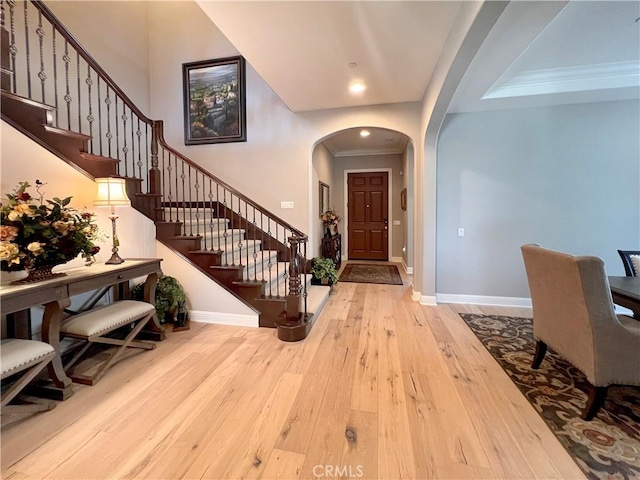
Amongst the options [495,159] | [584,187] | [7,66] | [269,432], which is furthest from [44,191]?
[584,187]

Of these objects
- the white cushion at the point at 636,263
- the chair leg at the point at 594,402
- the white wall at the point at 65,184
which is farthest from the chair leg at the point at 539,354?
the white wall at the point at 65,184

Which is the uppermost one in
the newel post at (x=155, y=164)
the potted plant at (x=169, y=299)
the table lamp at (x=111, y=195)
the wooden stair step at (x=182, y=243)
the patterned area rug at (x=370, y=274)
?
the newel post at (x=155, y=164)

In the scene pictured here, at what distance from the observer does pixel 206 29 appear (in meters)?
4.50

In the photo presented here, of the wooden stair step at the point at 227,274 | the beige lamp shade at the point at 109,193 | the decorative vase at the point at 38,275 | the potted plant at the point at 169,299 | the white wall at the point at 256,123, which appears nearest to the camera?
the decorative vase at the point at 38,275

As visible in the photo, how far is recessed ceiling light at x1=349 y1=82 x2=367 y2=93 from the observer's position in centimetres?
327

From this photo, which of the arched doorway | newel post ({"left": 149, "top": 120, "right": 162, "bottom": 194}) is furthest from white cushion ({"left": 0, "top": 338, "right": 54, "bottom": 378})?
the arched doorway

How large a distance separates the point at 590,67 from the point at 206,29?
5249 mm

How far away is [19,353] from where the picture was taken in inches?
63.1

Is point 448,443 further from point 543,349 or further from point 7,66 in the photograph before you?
point 7,66

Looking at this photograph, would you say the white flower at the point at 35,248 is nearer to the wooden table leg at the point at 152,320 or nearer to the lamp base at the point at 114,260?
the lamp base at the point at 114,260

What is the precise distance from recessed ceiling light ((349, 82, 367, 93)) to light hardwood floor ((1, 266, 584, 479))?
291cm

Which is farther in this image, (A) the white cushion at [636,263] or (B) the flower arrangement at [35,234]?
(A) the white cushion at [636,263]

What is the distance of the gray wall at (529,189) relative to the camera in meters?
3.40

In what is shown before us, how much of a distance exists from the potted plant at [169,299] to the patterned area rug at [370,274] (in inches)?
116
